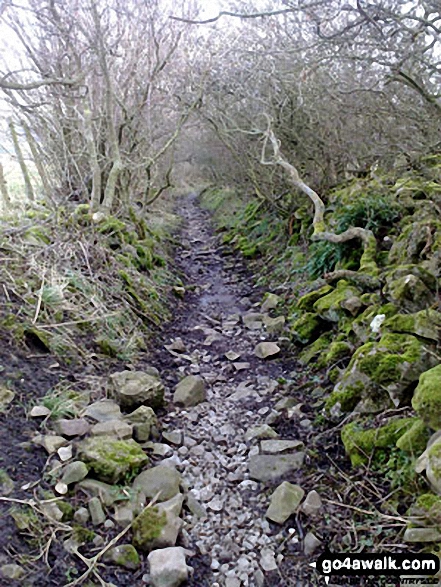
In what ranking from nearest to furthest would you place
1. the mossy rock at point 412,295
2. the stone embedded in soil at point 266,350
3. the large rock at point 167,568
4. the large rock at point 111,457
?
the large rock at point 167,568 → the large rock at point 111,457 → the mossy rock at point 412,295 → the stone embedded in soil at point 266,350

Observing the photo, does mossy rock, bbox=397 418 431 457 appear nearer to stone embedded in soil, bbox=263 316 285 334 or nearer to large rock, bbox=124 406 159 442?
large rock, bbox=124 406 159 442

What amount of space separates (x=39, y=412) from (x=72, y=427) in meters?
0.29

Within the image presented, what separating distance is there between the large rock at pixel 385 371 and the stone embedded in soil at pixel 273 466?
630 mm

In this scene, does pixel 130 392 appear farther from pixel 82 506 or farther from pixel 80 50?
pixel 80 50

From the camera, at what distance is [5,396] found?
3.68 m

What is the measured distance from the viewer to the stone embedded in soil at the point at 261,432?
4094mm

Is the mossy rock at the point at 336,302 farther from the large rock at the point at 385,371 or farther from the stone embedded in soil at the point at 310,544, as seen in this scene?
the stone embedded in soil at the point at 310,544

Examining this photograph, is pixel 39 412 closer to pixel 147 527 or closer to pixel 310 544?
pixel 147 527

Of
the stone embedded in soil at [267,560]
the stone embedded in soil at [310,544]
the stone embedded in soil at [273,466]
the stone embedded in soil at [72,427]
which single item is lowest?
the stone embedded in soil at [267,560]

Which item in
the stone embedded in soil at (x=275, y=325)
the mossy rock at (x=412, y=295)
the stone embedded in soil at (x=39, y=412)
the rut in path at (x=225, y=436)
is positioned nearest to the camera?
the rut in path at (x=225, y=436)

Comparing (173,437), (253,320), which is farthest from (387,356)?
(253,320)

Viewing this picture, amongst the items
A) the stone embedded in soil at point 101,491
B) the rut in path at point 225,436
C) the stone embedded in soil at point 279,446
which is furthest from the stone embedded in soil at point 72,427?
the stone embedded in soil at point 279,446

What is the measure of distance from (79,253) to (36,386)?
2654mm

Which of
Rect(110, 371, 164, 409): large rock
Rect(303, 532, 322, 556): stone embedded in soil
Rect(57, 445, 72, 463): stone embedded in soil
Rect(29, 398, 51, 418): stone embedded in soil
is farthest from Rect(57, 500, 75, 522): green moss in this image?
Rect(303, 532, 322, 556): stone embedded in soil
